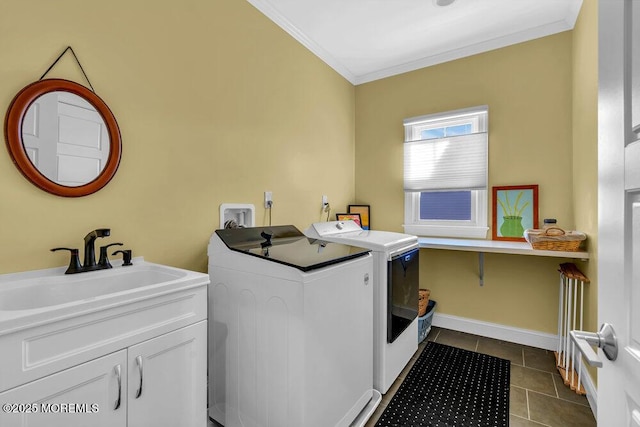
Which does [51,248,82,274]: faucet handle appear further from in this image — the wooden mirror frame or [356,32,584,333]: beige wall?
[356,32,584,333]: beige wall

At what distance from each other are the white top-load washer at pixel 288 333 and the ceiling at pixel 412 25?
1933 millimetres

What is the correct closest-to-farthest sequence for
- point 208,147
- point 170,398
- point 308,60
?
point 170,398 < point 208,147 < point 308,60

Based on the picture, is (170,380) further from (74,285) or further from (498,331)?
(498,331)

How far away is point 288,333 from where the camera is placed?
4.56 ft

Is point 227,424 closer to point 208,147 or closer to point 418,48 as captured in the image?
point 208,147

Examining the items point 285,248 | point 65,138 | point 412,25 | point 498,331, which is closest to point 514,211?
point 498,331

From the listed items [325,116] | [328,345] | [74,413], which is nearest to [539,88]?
[325,116]

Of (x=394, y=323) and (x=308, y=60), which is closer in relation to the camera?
(x=394, y=323)

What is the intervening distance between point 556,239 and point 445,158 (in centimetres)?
126

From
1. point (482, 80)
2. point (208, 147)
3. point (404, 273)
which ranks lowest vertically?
point (404, 273)

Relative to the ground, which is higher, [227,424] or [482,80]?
[482,80]

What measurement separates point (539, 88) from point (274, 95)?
2385 millimetres

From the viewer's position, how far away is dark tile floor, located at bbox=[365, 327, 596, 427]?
5.90 ft

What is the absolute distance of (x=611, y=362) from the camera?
661mm
